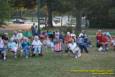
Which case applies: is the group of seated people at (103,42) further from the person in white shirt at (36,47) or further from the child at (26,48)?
the child at (26,48)

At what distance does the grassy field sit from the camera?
18016 millimetres

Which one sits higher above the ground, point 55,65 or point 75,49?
point 75,49

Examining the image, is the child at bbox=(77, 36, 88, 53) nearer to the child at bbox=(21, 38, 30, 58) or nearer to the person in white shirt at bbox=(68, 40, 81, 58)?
the person in white shirt at bbox=(68, 40, 81, 58)

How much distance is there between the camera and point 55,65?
20969 mm

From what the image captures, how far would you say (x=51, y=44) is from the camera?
90.9 ft

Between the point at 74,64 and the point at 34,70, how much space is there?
2.81 metres

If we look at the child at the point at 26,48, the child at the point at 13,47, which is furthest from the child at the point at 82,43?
→ the child at the point at 13,47

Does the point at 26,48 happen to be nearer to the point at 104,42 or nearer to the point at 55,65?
the point at 55,65

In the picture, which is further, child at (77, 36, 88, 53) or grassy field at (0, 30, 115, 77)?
child at (77, 36, 88, 53)

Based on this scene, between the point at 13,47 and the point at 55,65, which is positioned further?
the point at 13,47

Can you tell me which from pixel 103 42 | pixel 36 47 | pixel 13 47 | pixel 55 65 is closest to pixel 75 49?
pixel 36 47

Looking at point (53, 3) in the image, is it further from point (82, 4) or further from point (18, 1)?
point (82, 4)

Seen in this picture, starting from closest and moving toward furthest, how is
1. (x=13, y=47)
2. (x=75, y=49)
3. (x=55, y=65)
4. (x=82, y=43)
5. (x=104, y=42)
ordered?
(x=55, y=65)
(x=13, y=47)
(x=75, y=49)
(x=82, y=43)
(x=104, y=42)

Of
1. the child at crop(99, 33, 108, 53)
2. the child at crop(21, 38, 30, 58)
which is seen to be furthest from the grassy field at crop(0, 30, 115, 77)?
the child at crop(99, 33, 108, 53)
